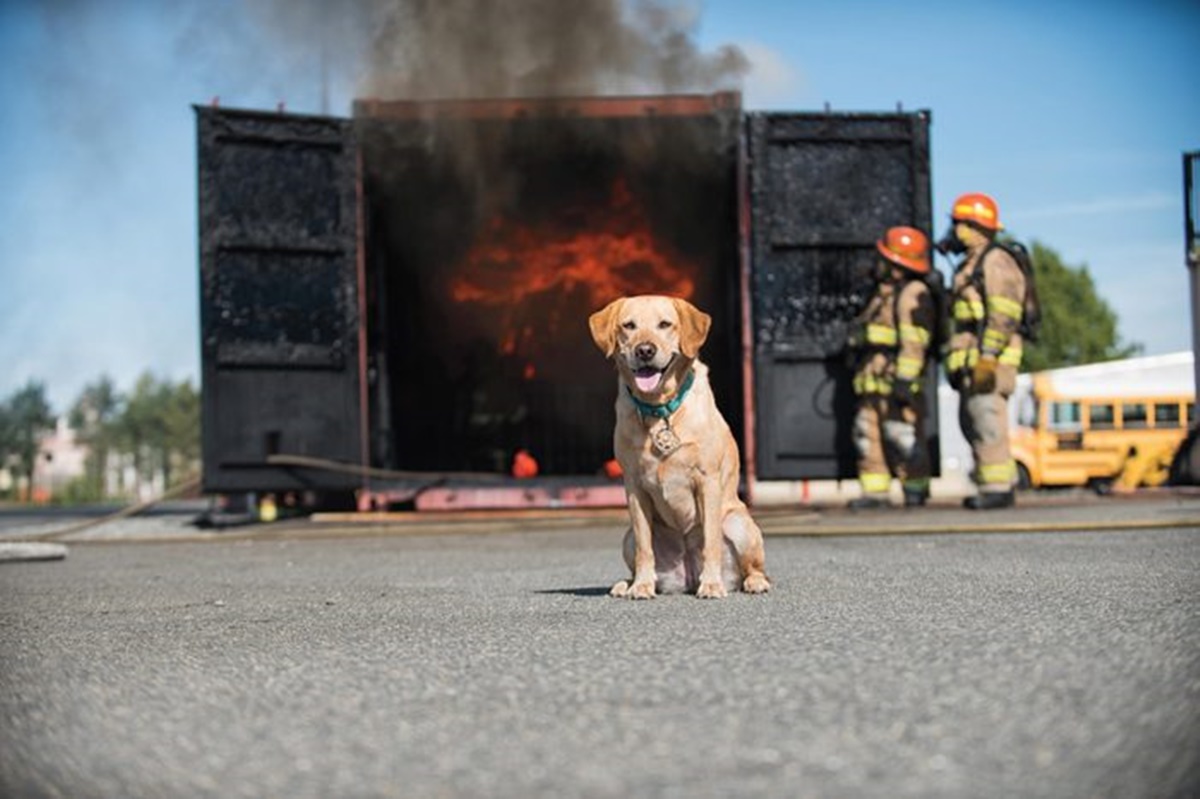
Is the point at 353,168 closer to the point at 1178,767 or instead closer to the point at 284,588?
the point at 284,588

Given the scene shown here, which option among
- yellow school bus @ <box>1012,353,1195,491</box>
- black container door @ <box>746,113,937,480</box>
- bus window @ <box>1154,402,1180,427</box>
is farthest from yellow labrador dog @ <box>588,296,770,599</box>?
bus window @ <box>1154,402,1180,427</box>

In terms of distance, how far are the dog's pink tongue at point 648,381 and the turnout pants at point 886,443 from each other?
7464 mm

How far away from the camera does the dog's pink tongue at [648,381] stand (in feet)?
18.2

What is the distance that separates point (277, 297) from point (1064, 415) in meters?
18.6

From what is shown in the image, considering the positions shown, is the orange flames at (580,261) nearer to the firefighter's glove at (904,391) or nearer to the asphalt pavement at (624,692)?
the firefighter's glove at (904,391)

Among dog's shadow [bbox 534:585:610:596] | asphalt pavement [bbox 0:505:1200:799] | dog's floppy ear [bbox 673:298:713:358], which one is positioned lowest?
dog's shadow [bbox 534:585:610:596]

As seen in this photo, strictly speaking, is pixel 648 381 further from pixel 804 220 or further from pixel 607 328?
pixel 804 220

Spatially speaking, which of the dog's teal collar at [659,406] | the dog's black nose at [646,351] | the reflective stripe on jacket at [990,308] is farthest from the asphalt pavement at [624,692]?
the reflective stripe on jacket at [990,308]

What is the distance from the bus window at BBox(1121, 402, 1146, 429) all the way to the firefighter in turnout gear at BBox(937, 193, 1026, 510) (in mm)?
15186

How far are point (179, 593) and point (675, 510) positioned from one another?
2804 mm

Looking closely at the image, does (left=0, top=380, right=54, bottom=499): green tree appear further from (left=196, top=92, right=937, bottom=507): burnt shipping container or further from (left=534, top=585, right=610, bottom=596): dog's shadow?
(left=534, top=585, right=610, bottom=596): dog's shadow

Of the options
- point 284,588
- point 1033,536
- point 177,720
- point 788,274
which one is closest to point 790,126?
point 788,274

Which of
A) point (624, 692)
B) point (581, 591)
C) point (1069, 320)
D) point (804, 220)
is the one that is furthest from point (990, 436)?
point (1069, 320)

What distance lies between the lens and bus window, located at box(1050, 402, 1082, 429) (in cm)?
2712
